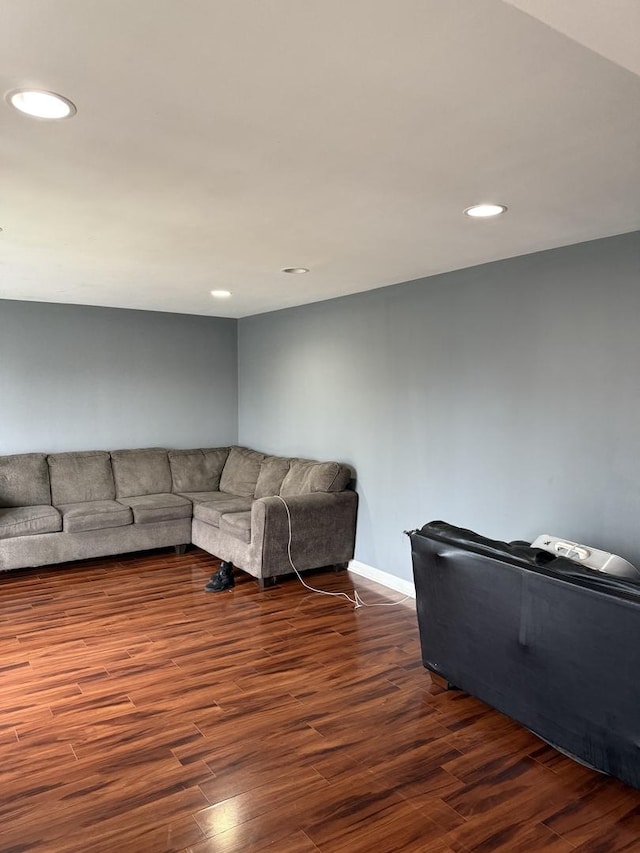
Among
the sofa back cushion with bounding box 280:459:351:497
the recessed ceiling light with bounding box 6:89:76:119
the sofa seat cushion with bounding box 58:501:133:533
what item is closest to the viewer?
the recessed ceiling light with bounding box 6:89:76:119

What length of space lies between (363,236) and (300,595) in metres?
2.51

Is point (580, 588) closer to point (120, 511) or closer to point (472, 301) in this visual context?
point (472, 301)

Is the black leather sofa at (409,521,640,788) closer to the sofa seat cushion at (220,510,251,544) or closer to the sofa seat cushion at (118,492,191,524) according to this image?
the sofa seat cushion at (220,510,251,544)

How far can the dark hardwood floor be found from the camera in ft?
6.49

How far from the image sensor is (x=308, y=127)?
1808 millimetres

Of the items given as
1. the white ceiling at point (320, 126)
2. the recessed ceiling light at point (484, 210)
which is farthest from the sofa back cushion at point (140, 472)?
the recessed ceiling light at point (484, 210)

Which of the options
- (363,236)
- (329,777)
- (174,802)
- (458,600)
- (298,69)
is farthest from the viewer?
(363,236)

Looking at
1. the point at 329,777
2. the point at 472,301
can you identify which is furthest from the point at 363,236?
the point at 329,777

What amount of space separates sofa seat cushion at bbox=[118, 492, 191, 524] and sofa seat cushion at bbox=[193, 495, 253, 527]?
0.40 ft

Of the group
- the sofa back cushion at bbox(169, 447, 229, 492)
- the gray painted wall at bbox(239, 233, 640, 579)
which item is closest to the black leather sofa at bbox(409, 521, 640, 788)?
the gray painted wall at bbox(239, 233, 640, 579)

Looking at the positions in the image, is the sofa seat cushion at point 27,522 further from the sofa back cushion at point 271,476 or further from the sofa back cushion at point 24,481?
the sofa back cushion at point 271,476

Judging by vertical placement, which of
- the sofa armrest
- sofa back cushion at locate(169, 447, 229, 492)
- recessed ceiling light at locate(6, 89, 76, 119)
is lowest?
the sofa armrest

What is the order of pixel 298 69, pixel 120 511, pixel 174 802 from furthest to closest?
pixel 120 511, pixel 174 802, pixel 298 69

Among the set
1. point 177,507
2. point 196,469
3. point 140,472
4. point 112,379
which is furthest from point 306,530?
point 112,379
